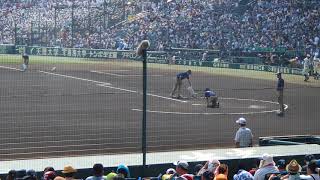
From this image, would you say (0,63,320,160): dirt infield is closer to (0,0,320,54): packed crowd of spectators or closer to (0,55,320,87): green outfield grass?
(0,55,320,87): green outfield grass

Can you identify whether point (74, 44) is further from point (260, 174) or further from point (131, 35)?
point (260, 174)

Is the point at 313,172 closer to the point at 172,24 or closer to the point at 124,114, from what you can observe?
the point at 124,114

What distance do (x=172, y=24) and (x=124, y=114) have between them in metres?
36.0

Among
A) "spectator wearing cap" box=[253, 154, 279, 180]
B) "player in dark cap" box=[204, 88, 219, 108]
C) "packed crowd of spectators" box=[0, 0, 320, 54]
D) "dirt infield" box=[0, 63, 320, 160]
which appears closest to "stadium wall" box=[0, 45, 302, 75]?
"packed crowd of spectators" box=[0, 0, 320, 54]

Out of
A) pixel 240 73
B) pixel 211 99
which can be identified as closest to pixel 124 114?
pixel 211 99

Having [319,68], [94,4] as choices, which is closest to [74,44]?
[94,4]

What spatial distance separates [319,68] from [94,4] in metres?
31.3

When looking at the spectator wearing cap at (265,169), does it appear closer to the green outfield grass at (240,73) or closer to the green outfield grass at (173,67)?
the green outfield grass at (173,67)

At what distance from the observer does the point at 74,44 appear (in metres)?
63.5

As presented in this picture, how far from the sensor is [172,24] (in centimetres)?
6325

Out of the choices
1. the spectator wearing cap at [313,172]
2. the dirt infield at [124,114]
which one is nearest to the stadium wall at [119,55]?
the dirt infield at [124,114]

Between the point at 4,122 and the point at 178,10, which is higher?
the point at 178,10

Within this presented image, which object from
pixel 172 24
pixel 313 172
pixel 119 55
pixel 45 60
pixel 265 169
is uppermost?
pixel 172 24

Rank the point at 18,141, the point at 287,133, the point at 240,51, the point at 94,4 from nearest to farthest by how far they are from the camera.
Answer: the point at 18,141
the point at 287,133
the point at 240,51
the point at 94,4
